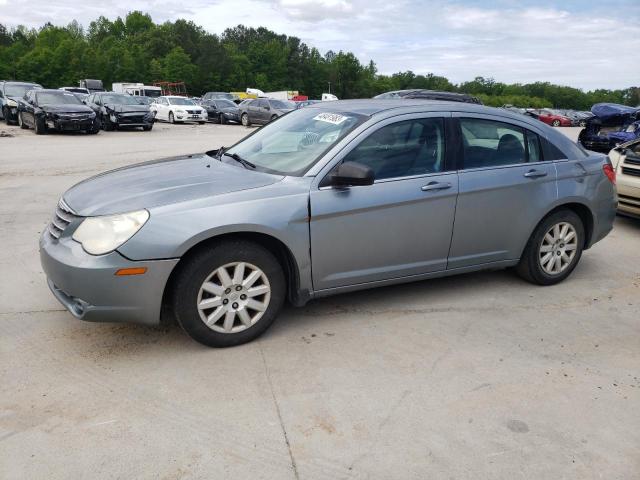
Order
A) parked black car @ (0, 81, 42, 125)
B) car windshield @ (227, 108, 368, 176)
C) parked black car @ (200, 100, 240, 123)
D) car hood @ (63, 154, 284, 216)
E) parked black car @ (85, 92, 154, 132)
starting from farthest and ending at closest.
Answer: parked black car @ (200, 100, 240, 123), parked black car @ (0, 81, 42, 125), parked black car @ (85, 92, 154, 132), car windshield @ (227, 108, 368, 176), car hood @ (63, 154, 284, 216)

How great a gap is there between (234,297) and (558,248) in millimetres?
2976

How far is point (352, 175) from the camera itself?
3785mm

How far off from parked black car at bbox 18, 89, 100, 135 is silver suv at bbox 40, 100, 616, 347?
52.1 feet

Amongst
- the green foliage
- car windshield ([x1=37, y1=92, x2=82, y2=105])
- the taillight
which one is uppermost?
the green foliage

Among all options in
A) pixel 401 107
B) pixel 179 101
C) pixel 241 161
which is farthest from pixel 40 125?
pixel 401 107

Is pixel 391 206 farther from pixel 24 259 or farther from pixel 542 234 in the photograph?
pixel 24 259

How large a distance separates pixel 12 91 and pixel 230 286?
23.7 meters

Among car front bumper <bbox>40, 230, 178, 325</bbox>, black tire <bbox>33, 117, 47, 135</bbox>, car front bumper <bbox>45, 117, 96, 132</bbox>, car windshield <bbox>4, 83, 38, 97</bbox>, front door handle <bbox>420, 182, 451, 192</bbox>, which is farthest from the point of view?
car windshield <bbox>4, 83, 38, 97</bbox>

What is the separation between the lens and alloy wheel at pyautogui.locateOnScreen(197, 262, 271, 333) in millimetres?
3617

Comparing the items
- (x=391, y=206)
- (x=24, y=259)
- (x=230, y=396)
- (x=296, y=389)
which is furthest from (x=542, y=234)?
(x=24, y=259)

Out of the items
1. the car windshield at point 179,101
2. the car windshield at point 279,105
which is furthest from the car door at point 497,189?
the car windshield at point 179,101

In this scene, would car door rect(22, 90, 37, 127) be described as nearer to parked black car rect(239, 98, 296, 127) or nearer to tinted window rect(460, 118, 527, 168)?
parked black car rect(239, 98, 296, 127)

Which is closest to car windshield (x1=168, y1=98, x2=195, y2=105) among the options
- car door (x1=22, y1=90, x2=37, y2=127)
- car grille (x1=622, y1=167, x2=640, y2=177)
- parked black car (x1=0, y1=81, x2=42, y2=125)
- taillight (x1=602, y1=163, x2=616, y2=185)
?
parked black car (x1=0, y1=81, x2=42, y2=125)

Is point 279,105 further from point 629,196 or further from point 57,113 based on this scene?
point 629,196
